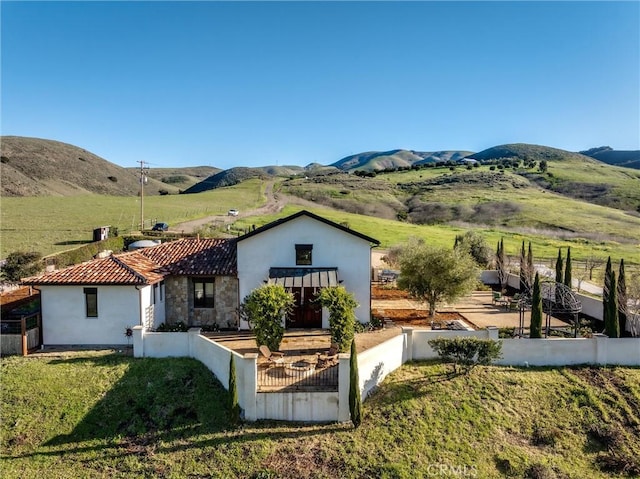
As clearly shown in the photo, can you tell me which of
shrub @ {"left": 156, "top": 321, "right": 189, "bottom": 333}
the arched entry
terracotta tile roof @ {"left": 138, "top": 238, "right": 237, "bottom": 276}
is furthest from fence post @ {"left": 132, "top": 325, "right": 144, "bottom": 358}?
the arched entry

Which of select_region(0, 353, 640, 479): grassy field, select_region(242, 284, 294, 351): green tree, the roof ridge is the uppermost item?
the roof ridge

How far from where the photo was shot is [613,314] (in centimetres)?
2094

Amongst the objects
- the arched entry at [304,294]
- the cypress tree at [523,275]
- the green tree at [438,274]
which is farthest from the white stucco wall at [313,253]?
the cypress tree at [523,275]

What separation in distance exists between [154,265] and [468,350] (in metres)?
16.7

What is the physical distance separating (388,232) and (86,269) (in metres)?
50.8

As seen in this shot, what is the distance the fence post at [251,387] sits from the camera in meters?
16.0

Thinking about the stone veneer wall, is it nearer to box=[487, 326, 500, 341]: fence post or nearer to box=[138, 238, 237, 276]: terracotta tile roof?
box=[138, 238, 237, 276]: terracotta tile roof

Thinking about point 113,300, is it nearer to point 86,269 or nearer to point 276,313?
point 86,269

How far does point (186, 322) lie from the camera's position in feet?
78.8

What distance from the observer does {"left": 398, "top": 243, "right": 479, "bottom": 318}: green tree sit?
81.8ft

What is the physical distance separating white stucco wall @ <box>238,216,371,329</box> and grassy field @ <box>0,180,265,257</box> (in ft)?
99.1

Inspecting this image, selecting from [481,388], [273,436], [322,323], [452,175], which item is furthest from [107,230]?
[452,175]

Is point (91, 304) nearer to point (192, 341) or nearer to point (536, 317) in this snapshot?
point (192, 341)

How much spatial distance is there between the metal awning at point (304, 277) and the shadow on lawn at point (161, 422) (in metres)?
6.30
